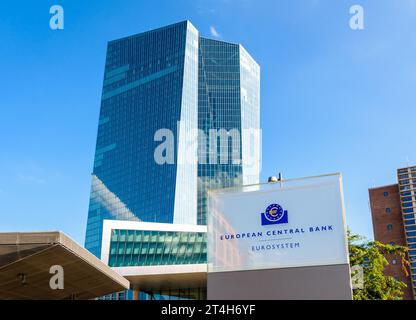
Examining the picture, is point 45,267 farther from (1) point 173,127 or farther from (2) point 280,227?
(1) point 173,127

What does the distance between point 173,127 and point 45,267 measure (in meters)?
152

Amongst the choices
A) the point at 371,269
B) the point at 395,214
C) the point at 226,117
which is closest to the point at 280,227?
the point at 371,269

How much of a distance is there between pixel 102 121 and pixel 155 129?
26867mm

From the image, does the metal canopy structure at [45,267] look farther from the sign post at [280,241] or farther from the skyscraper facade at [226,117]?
the skyscraper facade at [226,117]

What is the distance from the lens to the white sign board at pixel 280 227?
11500mm

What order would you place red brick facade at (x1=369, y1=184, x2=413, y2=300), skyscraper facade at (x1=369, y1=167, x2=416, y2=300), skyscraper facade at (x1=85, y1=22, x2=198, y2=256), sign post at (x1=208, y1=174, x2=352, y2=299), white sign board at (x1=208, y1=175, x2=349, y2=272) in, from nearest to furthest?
sign post at (x1=208, y1=174, x2=352, y2=299) < white sign board at (x1=208, y1=175, x2=349, y2=272) < skyscraper facade at (x1=85, y1=22, x2=198, y2=256) < red brick facade at (x1=369, y1=184, x2=413, y2=300) < skyscraper facade at (x1=369, y1=167, x2=416, y2=300)

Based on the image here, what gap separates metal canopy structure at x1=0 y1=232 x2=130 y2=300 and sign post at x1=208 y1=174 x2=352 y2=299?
707cm

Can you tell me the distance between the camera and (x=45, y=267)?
19250 millimetres

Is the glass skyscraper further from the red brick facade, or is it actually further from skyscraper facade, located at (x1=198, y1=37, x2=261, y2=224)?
the red brick facade

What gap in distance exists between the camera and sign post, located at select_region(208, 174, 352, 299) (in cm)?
1106

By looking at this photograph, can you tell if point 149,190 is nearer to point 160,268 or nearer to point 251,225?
point 160,268

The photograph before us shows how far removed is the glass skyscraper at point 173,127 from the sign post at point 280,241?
139711 millimetres

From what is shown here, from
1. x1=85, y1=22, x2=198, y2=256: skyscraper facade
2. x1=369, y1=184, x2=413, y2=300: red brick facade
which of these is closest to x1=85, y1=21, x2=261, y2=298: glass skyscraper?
x1=85, y1=22, x2=198, y2=256: skyscraper facade
